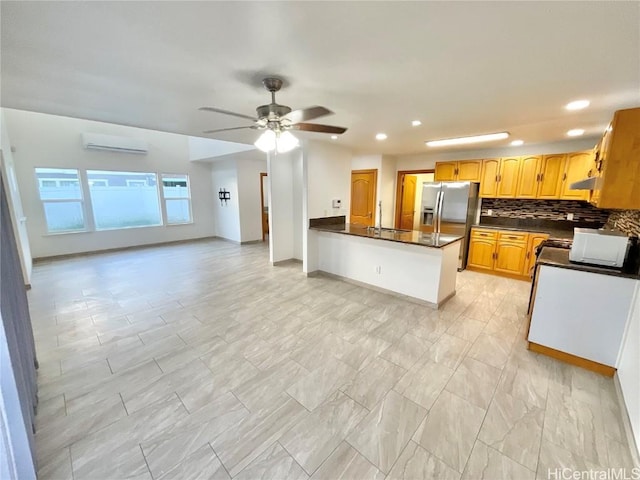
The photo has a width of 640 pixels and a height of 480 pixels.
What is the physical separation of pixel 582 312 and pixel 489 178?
3184mm

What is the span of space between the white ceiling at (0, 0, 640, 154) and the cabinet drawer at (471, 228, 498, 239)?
7.16 ft

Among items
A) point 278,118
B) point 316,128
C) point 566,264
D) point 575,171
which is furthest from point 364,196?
point 278,118

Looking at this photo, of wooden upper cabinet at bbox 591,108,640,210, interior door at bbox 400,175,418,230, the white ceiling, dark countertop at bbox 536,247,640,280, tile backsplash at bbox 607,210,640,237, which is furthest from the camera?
interior door at bbox 400,175,418,230

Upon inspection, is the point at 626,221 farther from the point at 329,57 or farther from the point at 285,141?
the point at 285,141

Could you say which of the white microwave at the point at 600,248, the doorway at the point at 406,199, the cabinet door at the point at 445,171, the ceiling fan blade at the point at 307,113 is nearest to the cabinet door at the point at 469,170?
the cabinet door at the point at 445,171

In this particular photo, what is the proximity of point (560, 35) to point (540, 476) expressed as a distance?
247 centimetres

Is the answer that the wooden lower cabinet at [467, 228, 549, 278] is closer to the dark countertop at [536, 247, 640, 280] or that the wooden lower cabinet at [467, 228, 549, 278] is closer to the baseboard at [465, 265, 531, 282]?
the baseboard at [465, 265, 531, 282]

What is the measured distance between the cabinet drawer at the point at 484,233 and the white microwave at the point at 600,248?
234cm

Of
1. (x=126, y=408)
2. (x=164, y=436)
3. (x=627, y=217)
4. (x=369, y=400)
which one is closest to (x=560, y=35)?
(x=369, y=400)

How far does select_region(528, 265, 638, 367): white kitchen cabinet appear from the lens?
2.17m

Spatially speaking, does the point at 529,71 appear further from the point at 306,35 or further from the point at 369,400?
the point at 369,400

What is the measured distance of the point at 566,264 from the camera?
2.38 m

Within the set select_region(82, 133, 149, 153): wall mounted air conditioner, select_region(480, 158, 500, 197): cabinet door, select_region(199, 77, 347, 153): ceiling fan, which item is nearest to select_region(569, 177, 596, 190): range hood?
select_region(480, 158, 500, 197): cabinet door

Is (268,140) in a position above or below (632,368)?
above
